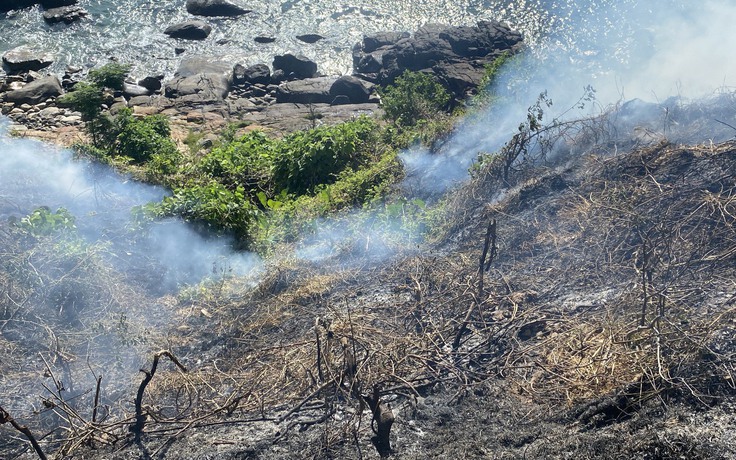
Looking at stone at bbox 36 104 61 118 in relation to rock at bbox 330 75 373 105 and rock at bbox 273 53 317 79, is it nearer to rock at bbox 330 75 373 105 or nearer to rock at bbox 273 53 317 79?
rock at bbox 273 53 317 79

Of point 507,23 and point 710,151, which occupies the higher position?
point 710,151

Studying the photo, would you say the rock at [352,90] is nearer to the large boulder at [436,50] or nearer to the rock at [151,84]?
the large boulder at [436,50]

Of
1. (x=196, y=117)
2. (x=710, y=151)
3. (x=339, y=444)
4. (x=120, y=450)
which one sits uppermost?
(x=710, y=151)

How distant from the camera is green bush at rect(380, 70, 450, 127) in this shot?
10.6 meters

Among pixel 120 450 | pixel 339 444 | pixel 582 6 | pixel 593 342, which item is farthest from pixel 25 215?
pixel 582 6

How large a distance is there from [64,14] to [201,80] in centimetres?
466

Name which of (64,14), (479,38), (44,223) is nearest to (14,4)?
(64,14)

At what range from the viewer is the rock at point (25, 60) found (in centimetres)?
1442

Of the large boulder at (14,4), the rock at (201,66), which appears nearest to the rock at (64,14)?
the large boulder at (14,4)

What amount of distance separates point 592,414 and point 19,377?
424 centimetres

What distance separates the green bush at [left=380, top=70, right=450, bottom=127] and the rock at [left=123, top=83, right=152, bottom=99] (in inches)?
212

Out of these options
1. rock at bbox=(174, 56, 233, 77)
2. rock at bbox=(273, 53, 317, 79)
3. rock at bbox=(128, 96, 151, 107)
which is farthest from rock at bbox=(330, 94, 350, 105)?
rock at bbox=(128, 96, 151, 107)

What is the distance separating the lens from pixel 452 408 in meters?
4.77

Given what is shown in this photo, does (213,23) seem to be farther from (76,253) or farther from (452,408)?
(452,408)
